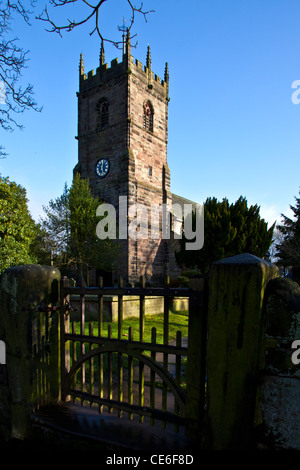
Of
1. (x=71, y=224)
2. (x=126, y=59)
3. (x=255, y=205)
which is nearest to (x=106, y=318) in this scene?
(x=71, y=224)

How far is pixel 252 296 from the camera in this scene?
1918 millimetres

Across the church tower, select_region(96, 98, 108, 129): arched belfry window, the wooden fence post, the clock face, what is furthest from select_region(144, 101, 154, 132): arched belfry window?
the wooden fence post

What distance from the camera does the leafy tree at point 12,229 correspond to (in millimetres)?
10172

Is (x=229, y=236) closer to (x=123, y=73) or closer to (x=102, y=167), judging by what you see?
(x=102, y=167)

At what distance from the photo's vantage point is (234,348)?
1960mm

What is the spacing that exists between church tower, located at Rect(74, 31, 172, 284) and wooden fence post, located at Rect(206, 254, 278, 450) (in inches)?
705

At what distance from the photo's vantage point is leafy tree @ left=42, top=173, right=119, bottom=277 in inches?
722

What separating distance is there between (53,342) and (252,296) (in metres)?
2.28

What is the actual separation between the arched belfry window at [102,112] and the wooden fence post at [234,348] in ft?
74.9

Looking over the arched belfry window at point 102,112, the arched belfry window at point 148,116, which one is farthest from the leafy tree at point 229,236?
the arched belfry window at point 102,112

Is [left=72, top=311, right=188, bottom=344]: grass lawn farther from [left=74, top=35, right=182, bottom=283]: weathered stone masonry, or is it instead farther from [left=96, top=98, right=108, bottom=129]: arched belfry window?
[left=96, top=98, right=108, bottom=129]: arched belfry window

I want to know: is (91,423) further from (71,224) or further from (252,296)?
(71,224)

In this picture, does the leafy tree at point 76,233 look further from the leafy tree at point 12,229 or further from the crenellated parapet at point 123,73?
the crenellated parapet at point 123,73

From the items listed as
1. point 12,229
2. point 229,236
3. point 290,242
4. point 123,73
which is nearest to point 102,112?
point 123,73
